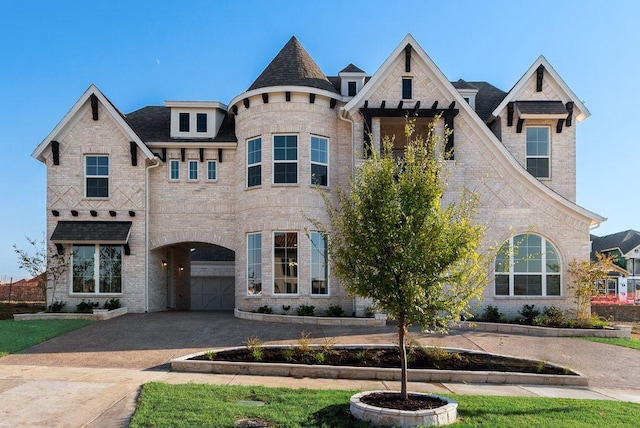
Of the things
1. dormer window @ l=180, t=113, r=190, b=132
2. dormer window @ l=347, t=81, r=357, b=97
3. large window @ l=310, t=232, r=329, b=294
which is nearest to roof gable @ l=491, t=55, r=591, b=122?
dormer window @ l=347, t=81, r=357, b=97

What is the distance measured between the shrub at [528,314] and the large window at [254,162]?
441 inches

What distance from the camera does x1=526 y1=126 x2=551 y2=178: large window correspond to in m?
21.1

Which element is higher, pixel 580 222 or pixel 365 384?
pixel 580 222

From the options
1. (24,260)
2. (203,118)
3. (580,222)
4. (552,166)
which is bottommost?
(24,260)

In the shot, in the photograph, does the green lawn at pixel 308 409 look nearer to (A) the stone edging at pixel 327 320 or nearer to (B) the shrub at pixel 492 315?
(A) the stone edging at pixel 327 320

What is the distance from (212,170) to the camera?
70.6ft

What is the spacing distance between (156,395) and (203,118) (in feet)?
50.7

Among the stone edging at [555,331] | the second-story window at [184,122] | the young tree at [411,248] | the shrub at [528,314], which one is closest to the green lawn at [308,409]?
the young tree at [411,248]

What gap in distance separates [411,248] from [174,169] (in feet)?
51.6

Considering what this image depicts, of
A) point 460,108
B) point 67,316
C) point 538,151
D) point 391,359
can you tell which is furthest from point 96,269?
point 538,151

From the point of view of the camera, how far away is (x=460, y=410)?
823cm

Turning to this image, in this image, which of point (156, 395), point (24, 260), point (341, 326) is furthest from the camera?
point (24, 260)

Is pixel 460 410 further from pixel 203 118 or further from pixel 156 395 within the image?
pixel 203 118

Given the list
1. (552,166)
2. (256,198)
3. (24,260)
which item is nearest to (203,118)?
(256,198)
